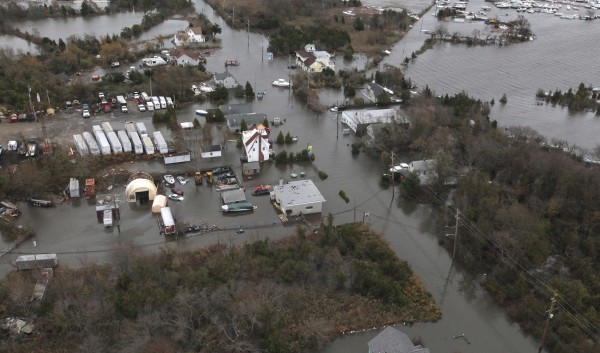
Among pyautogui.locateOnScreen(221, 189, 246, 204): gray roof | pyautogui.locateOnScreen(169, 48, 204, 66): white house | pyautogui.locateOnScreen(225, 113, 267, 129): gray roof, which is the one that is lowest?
pyautogui.locateOnScreen(221, 189, 246, 204): gray roof

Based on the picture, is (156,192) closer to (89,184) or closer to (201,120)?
(89,184)

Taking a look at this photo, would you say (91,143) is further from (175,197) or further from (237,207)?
(237,207)

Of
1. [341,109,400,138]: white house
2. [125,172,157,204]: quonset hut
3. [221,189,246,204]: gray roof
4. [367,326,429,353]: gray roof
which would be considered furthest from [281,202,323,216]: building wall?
[341,109,400,138]: white house

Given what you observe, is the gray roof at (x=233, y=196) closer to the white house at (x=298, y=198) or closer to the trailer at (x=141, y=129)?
the white house at (x=298, y=198)

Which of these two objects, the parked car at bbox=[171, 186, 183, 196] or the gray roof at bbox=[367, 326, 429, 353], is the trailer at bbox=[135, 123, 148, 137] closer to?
the parked car at bbox=[171, 186, 183, 196]

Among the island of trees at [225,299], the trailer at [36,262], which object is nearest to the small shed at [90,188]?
the trailer at [36,262]

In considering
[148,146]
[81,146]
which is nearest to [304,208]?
[148,146]
